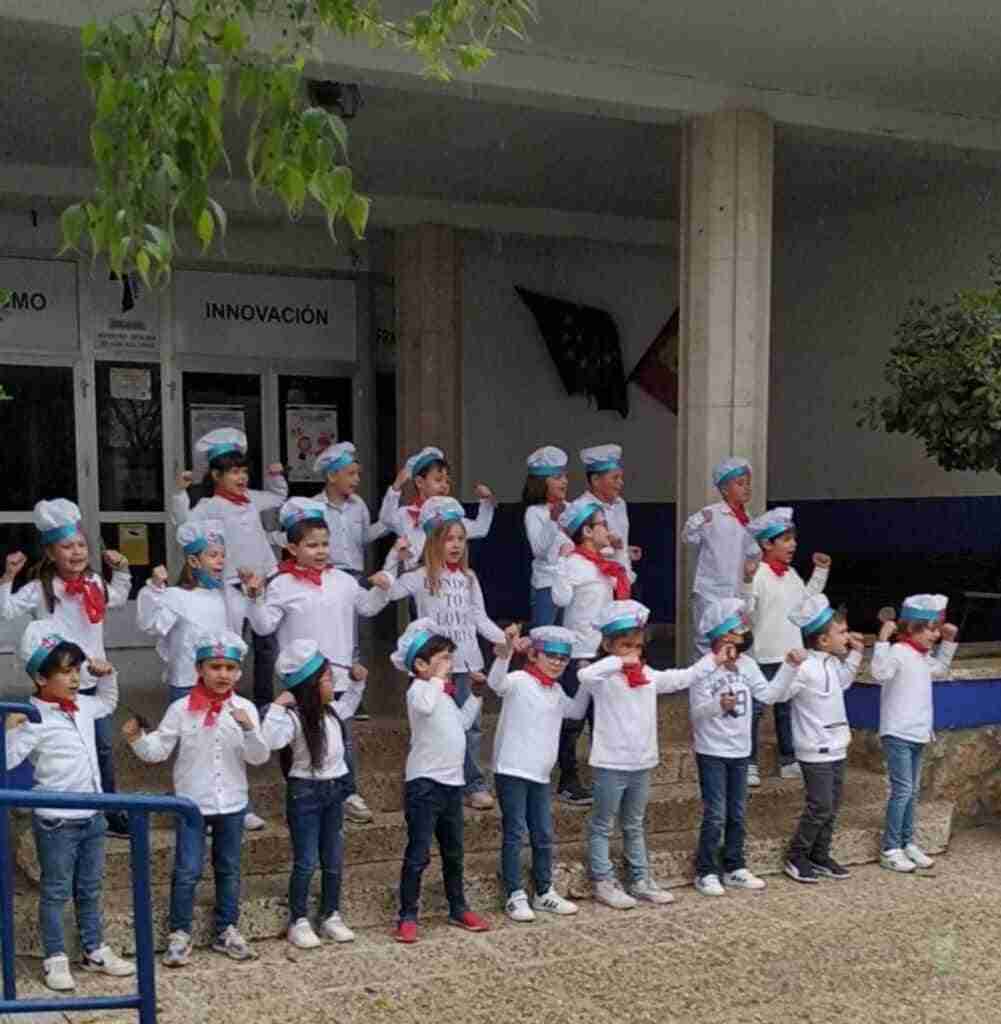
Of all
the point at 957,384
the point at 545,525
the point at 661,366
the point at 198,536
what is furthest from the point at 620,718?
the point at 661,366

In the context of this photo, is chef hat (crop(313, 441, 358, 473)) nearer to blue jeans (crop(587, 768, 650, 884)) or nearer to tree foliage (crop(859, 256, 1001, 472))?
blue jeans (crop(587, 768, 650, 884))

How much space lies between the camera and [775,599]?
22.4 feet

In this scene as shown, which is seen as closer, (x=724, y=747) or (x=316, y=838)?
(x=316, y=838)

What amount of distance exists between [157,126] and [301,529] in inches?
121

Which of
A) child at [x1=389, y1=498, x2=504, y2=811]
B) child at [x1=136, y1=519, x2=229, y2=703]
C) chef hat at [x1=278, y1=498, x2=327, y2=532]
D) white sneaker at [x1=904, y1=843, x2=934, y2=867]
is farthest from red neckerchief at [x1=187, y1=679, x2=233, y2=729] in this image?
white sneaker at [x1=904, y1=843, x2=934, y2=867]

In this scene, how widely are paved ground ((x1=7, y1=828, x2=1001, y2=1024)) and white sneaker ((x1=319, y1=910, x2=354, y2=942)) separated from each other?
6cm

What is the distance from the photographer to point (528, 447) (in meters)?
11.8

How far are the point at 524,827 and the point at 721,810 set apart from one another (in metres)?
1.00

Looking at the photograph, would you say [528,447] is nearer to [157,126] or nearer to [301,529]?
[301,529]

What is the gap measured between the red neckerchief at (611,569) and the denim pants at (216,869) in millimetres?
2234

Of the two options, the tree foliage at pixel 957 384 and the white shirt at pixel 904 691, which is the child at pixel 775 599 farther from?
the tree foliage at pixel 957 384

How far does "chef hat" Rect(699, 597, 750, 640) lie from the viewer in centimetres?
598

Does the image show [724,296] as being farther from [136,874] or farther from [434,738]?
[136,874]

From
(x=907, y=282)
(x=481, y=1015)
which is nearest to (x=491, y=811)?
(x=481, y=1015)
